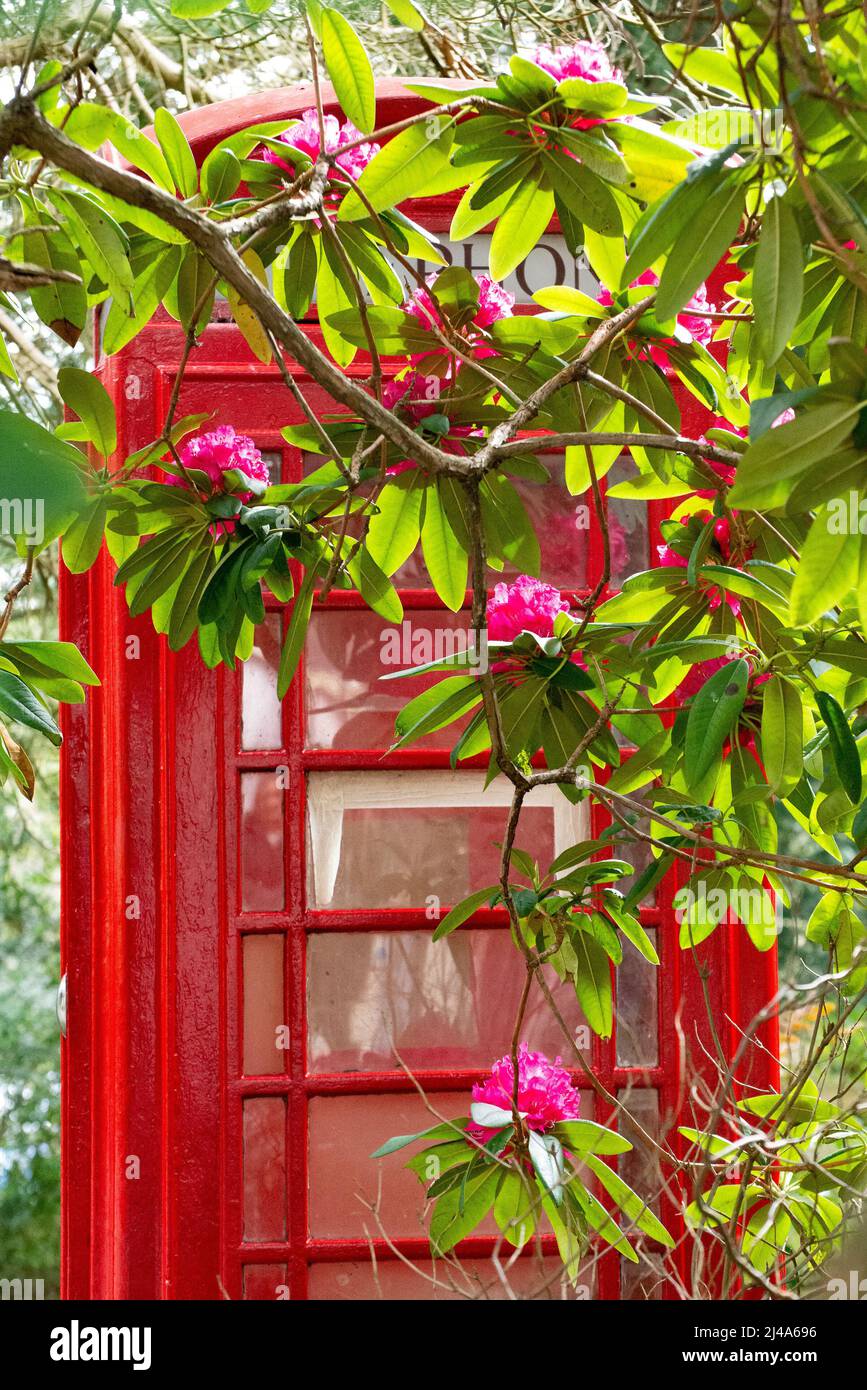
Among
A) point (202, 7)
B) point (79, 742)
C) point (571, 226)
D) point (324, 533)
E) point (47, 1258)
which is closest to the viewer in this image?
point (202, 7)

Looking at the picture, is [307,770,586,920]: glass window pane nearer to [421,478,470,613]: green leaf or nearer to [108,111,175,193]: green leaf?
[421,478,470,613]: green leaf

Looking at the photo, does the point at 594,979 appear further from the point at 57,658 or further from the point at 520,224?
the point at 520,224

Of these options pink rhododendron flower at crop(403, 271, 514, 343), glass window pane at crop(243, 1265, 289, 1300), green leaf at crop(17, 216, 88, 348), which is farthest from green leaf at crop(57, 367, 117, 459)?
glass window pane at crop(243, 1265, 289, 1300)

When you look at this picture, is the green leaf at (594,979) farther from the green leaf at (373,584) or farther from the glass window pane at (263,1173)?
the glass window pane at (263,1173)

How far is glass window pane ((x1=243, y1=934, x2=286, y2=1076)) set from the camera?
226 centimetres

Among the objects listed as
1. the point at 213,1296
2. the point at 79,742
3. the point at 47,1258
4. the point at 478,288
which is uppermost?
the point at 478,288

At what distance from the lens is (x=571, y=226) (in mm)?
1644

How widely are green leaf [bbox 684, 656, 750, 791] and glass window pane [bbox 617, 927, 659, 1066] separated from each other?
83 centimetres

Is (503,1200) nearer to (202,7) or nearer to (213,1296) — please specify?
(213,1296)

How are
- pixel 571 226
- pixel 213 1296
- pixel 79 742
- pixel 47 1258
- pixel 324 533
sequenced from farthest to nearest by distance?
1. pixel 47 1258
2. pixel 79 742
3. pixel 213 1296
4. pixel 324 533
5. pixel 571 226

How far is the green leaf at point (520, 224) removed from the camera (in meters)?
1.59

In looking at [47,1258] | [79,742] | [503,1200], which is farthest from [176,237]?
[47,1258]

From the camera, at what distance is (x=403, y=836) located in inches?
91.0
